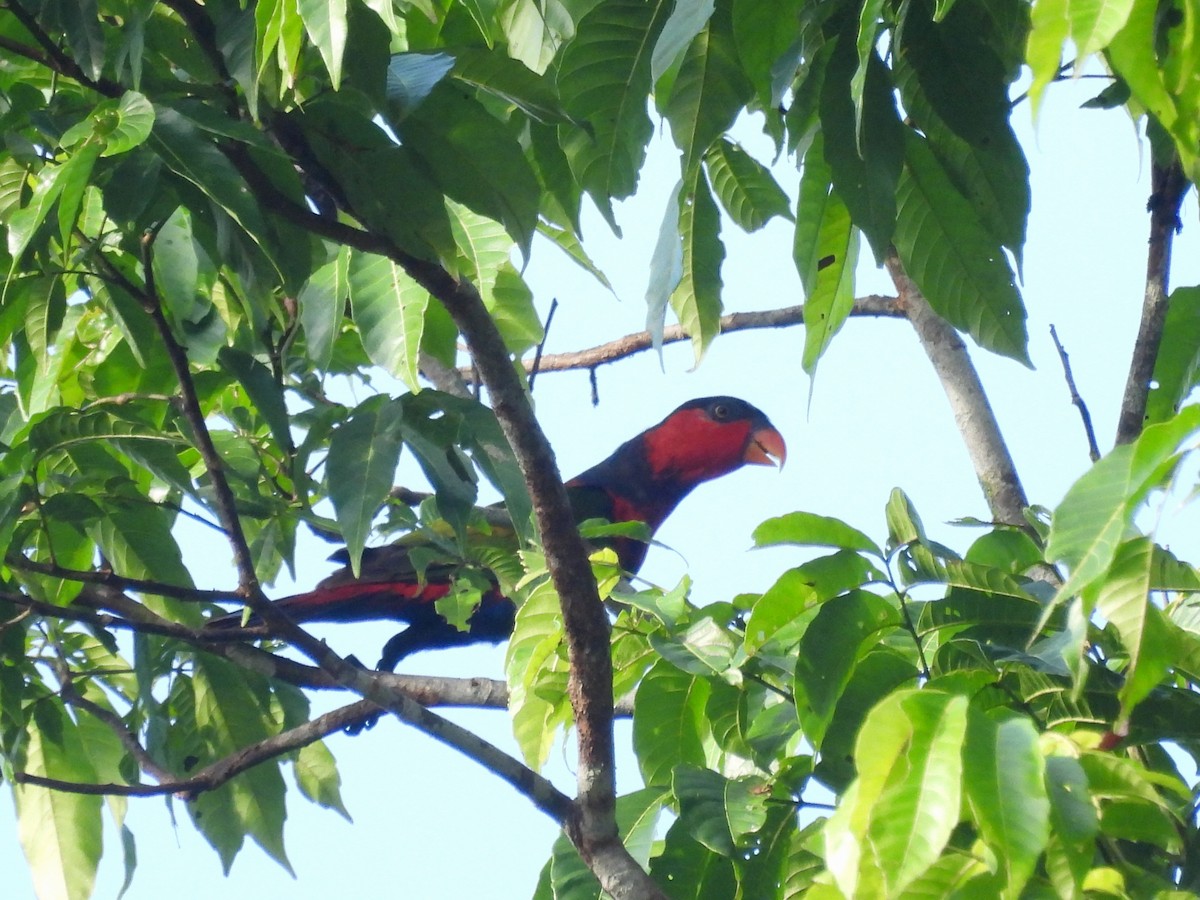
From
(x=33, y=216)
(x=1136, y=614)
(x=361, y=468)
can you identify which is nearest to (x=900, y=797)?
(x=1136, y=614)

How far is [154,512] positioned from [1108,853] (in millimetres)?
1600

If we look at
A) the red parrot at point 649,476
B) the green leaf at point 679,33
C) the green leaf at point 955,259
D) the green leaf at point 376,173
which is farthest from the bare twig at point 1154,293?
the red parrot at point 649,476

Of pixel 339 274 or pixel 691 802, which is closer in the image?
pixel 691 802

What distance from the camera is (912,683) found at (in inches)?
55.8

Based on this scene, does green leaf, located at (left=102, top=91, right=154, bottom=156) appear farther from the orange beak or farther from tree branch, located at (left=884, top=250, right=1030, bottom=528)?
the orange beak

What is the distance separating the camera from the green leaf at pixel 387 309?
6.15 ft

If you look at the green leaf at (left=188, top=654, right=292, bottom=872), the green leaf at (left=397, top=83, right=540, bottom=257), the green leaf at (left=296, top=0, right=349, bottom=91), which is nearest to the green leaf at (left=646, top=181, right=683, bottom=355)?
the green leaf at (left=397, top=83, right=540, bottom=257)

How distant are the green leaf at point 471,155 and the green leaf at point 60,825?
60.7 inches

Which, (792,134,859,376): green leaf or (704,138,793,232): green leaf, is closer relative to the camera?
(792,134,859,376): green leaf

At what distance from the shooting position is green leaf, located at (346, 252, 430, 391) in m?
1.87

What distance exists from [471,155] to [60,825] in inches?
68.1

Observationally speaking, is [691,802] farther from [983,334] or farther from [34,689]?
[34,689]

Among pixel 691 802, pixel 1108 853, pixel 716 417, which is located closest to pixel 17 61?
pixel 691 802

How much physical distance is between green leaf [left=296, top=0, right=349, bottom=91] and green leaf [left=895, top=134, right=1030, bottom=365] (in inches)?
29.9
